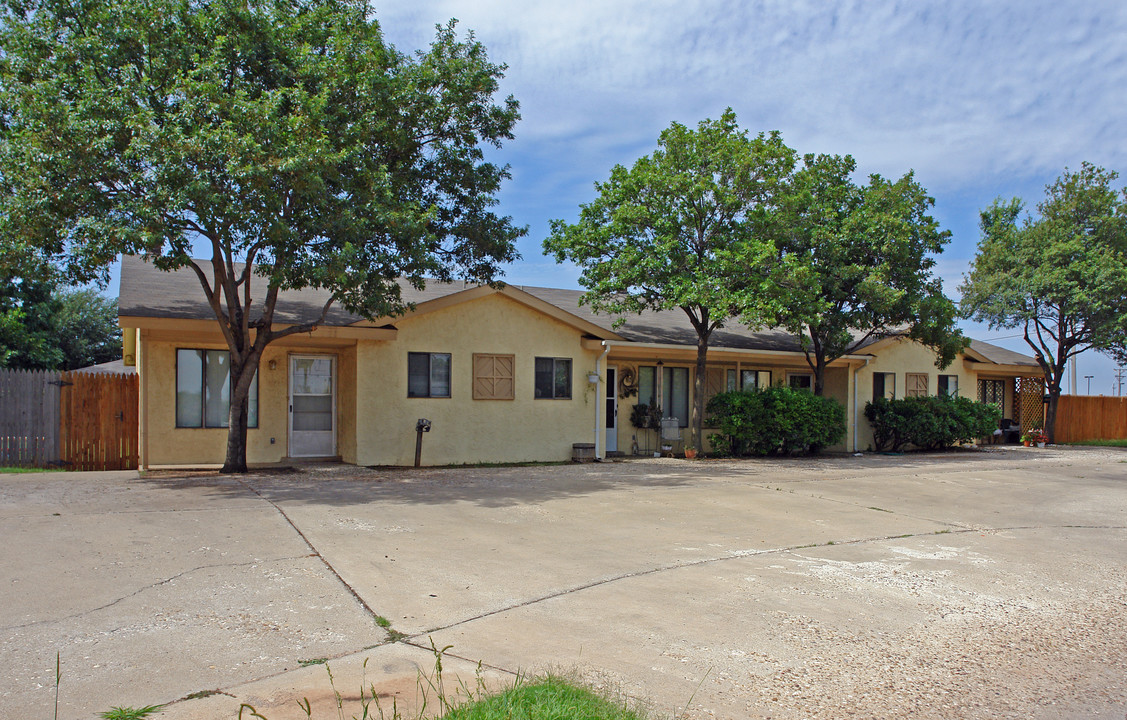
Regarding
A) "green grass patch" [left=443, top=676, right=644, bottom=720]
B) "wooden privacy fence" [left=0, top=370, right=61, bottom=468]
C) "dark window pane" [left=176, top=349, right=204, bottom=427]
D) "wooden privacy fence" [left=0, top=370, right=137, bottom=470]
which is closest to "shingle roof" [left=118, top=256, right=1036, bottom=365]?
"dark window pane" [left=176, top=349, right=204, bottom=427]

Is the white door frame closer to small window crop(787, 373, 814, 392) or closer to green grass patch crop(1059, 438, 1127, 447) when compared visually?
small window crop(787, 373, 814, 392)

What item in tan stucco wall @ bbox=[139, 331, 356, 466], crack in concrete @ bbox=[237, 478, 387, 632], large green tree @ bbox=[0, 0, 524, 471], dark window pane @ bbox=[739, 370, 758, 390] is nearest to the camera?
crack in concrete @ bbox=[237, 478, 387, 632]

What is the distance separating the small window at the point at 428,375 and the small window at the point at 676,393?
20.4 ft

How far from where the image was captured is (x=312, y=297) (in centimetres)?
1625

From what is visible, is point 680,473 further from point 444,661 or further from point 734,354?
point 444,661

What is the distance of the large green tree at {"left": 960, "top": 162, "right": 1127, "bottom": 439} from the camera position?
22.5m

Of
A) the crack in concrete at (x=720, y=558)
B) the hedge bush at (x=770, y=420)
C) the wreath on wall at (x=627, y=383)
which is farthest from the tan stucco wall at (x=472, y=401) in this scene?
the crack in concrete at (x=720, y=558)

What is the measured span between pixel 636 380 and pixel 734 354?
2506mm

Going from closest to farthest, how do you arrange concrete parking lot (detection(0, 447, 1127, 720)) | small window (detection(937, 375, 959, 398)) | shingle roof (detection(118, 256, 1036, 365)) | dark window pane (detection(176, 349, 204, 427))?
concrete parking lot (detection(0, 447, 1127, 720)), shingle roof (detection(118, 256, 1036, 365)), dark window pane (detection(176, 349, 204, 427)), small window (detection(937, 375, 959, 398))

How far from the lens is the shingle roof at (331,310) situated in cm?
1358

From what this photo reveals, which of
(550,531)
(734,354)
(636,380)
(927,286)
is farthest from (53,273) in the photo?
(927,286)

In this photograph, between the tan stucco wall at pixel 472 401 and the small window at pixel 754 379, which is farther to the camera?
the small window at pixel 754 379

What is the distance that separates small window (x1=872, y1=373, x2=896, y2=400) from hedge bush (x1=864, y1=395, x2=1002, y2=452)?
60 cm

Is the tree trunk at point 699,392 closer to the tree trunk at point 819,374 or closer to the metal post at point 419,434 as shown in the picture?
the tree trunk at point 819,374
